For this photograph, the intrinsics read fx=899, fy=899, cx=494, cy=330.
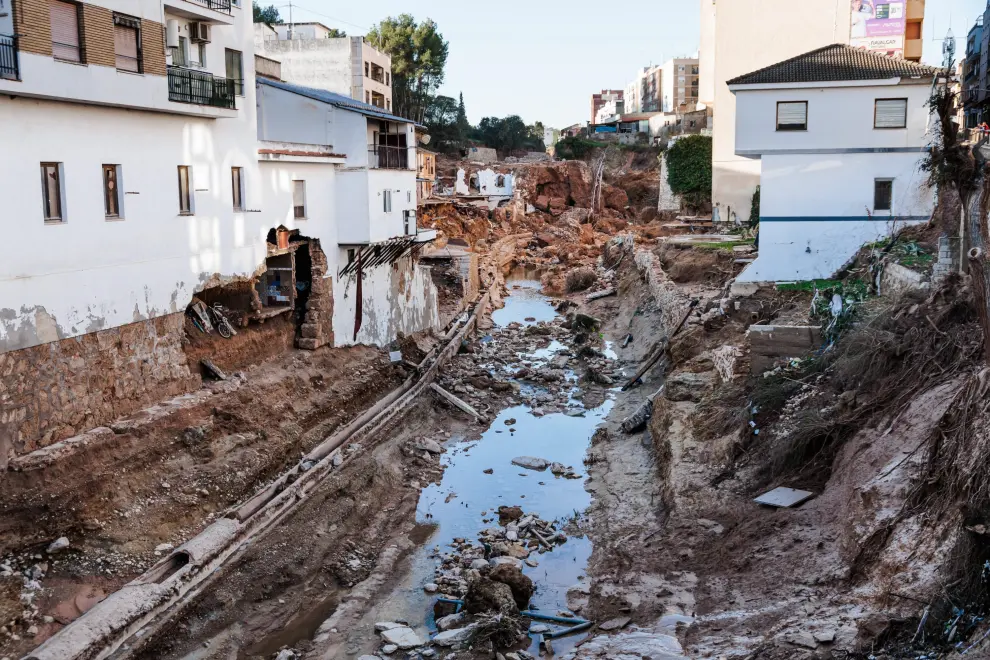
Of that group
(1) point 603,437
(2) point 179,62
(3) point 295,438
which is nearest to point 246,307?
(3) point 295,438

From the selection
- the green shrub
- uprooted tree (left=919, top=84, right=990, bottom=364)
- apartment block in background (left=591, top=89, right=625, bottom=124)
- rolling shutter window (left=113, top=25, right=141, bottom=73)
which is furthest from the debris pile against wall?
apartment block in background (left=591, top=89, right=625, bottom=124)

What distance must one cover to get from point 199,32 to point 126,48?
3.24m

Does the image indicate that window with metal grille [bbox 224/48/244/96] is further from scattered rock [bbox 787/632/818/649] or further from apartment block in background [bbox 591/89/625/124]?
apartment block in background [bbox 591/89/625/124]

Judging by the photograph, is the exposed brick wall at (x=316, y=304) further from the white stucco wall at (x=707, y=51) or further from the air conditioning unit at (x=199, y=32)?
the white stucco wall at (x=707, y=51)

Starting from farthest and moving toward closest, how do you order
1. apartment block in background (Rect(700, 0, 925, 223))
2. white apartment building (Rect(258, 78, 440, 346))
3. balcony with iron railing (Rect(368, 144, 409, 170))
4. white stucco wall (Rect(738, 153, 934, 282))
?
apartment block in background (Rect(700, 0, 925, 223)) < balcony with iron railing (Rect(368, 144, 409, 170)) < white stucco wall (Rect(738, 153, 934, 282)) < white apartment building (Rect(258, 78, 440, 346))

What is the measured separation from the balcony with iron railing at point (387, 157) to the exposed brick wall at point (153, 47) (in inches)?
A: 356

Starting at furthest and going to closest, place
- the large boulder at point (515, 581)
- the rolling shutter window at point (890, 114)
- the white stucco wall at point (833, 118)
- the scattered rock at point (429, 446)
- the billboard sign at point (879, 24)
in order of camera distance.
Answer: the billboard sign at point (879, 24) → the rolling shutter window at point (890, 114) → the white stucco wall at point (833, 118) → the scattered rock at point (429, 446) → the large boulder at point (515, 581)

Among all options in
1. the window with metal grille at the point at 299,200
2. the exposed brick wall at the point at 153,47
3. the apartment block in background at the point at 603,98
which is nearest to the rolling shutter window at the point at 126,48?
the exposed brick wall at the point at 153,47

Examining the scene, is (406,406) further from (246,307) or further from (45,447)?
(45,447)

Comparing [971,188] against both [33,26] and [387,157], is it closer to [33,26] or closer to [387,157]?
[33,26]

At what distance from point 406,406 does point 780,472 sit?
12082 mm

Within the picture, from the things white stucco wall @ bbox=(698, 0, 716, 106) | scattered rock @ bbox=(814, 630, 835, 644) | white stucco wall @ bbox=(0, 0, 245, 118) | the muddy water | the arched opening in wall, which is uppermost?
white stucco wall @ bbox=(698, 0, 716, 106)

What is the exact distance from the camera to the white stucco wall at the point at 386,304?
2744 centimetres

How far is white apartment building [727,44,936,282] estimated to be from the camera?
27406 millimetres
